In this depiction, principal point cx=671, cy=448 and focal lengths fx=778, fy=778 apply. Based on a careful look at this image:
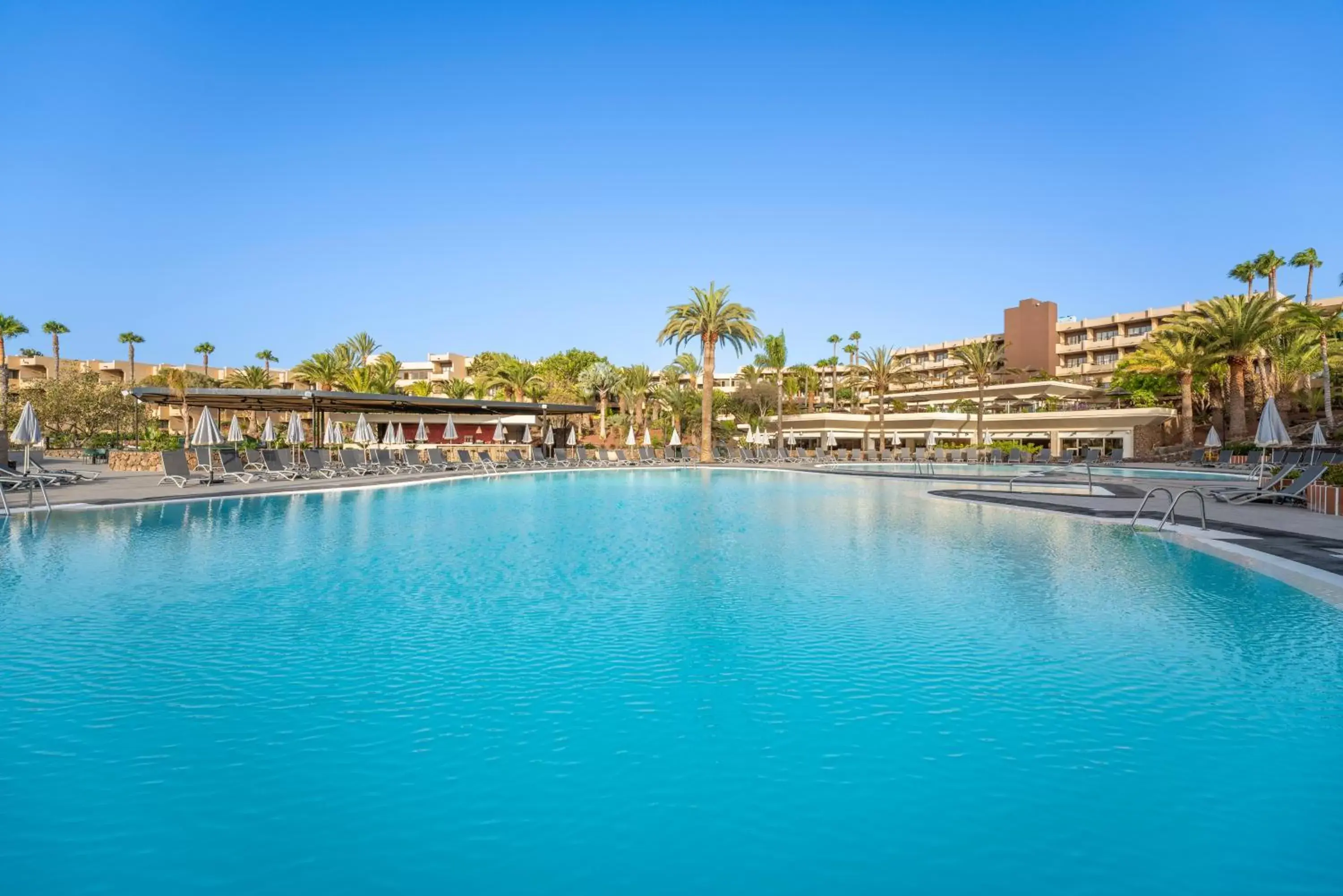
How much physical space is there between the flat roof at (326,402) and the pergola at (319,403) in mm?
24

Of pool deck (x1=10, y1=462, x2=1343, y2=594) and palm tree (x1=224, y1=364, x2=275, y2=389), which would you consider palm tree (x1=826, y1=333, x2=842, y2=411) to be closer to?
palm tree (x1=224, y1=364, x2=275, y2=389)

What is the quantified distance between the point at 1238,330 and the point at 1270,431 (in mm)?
26585

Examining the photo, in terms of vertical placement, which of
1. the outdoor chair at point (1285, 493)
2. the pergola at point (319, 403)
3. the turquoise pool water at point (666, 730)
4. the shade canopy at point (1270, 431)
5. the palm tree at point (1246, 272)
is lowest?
the turquoise pool water at point (666, 730)

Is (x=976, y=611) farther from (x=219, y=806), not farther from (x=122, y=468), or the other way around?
(x=122, y=468)

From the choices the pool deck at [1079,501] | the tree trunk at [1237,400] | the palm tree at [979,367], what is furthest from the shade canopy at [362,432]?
the tree trunk at [1237,400]

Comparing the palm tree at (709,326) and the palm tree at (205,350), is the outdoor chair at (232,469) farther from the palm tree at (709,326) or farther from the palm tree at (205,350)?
the palm tree at (205,350)

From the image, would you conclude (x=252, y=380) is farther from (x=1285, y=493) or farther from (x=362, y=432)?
(x=1285, y=493)

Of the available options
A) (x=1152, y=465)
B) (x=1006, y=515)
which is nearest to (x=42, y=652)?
(x=1006, y=515)

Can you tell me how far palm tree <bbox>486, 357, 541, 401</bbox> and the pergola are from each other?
2119cm

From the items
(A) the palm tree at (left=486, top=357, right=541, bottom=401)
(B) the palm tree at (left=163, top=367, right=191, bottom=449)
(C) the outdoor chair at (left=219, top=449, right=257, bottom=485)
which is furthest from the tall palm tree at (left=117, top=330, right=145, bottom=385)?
(C) the outdoor chair at (left=219, top=449, right=257, bottom=485)

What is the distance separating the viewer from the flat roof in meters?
27.2

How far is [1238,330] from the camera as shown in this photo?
38219mm

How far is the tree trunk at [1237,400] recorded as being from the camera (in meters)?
40.0

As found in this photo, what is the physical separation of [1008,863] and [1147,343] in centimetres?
5601
